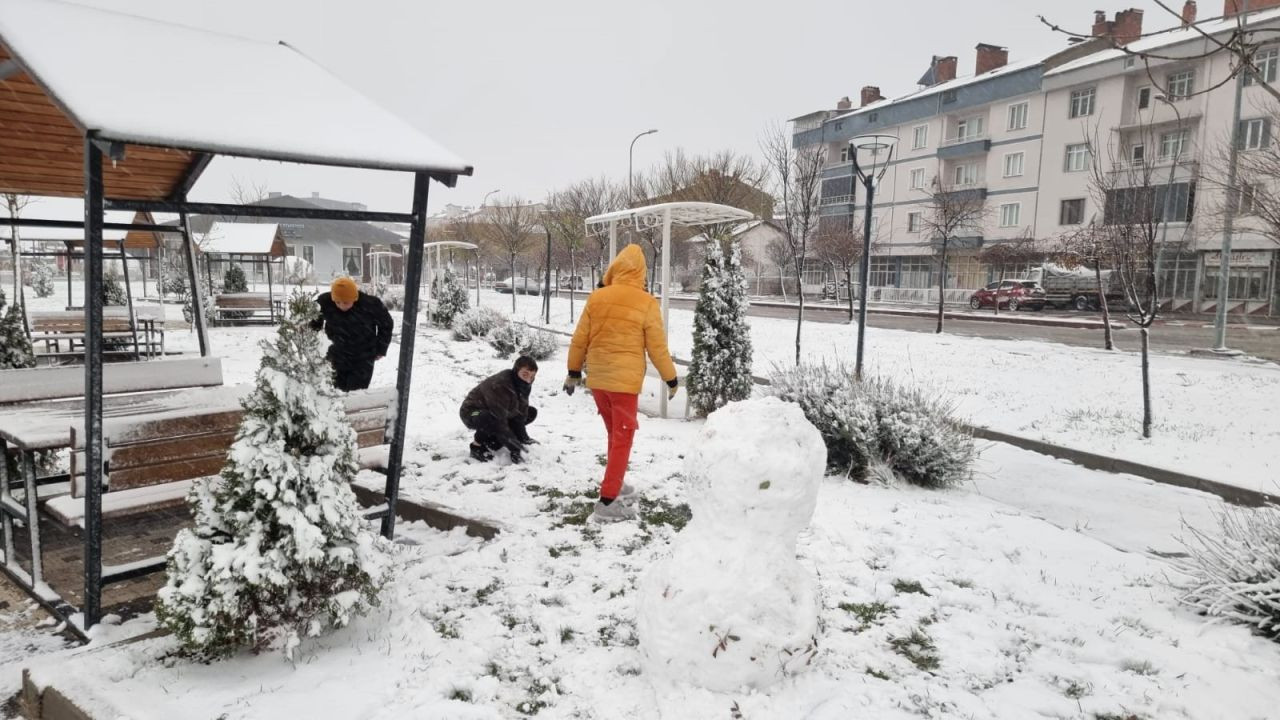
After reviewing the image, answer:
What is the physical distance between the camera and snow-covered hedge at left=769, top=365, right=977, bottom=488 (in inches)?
234

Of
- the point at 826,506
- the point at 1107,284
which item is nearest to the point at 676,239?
the point at 1107,284

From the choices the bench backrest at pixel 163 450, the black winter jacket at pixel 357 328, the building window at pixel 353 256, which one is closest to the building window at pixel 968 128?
the building window at pixel 353 256

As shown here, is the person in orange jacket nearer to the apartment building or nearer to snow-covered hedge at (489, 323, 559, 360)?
snow-covered hedge at (489, 323, 559, 360)

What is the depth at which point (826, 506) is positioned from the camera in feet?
16.9

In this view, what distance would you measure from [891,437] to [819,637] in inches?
139

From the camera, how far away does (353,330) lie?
22.1 feet

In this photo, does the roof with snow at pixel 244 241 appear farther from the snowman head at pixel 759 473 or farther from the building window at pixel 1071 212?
the building window at pixel 1071 212

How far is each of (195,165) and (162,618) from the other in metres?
3.66

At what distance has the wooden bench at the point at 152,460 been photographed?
3.09 metres

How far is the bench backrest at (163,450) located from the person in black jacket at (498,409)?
2.71 m

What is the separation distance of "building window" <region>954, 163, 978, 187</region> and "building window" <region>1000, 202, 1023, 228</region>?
279 centimetres

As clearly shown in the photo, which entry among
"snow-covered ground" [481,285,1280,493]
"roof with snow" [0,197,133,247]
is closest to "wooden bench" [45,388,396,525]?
"roof with snow" [0,197,133,247]

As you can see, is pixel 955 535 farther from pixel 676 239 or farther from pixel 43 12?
pixel 676 239

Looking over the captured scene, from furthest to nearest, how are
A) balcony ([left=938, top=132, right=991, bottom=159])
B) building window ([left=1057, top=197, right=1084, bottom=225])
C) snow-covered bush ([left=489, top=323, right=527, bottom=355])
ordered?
balcony ([left=938, top=132, right=991, bottom=159]) < building window ([left=1057, top=197, right=1084, bottom=225]) < snow-covered bush ([left=489, top=323, right=527, bottom=355])
